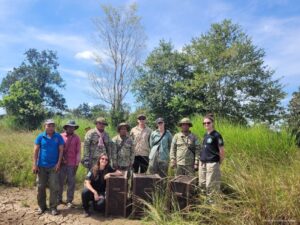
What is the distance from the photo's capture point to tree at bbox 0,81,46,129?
2209 centimetres

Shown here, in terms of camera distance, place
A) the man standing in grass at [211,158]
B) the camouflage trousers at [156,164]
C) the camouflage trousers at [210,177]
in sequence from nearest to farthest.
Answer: the camouflage trousers at [210,177] < the man standing in grass at [211,158] < the camouflage trousers at [156,164]

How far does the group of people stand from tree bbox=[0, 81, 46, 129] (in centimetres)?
1608

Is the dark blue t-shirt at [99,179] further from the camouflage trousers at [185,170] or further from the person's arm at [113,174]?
the camouflage trousers at [185,170]

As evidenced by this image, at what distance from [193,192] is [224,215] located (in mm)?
1153

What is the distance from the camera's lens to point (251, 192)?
15.3 feet

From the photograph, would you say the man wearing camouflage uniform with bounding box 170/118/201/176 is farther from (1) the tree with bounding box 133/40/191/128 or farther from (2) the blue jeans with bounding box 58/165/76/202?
(1) the tree with bounding box 133/40/191/128

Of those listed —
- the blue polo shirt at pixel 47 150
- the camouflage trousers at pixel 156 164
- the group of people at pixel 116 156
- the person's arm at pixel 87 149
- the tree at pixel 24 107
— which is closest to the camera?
the group of people at pixel 116 156

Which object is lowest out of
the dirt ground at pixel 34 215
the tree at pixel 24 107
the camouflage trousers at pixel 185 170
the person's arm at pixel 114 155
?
the dirt ground at pixel 34 215

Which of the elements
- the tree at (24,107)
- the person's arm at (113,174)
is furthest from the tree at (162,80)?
the person's arm at (113,174)

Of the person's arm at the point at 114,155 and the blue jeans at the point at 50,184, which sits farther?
the person's arm at the point at 114,155

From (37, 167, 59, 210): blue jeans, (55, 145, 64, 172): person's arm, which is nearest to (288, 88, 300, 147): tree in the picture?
(55, 145, 64, 172): person's arm

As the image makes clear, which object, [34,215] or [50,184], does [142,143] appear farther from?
[34,215]

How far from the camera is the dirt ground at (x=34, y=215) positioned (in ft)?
19.2

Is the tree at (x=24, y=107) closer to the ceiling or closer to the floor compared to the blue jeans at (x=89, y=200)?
closer to the ceiling
